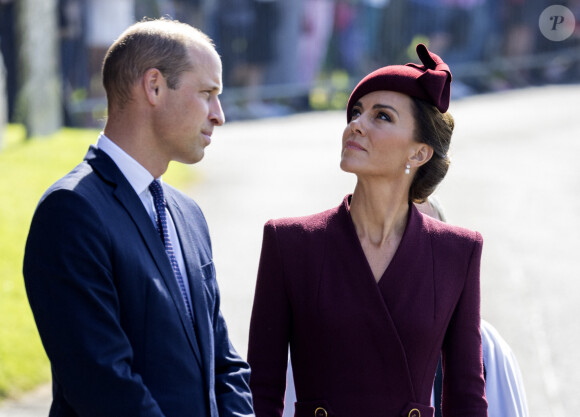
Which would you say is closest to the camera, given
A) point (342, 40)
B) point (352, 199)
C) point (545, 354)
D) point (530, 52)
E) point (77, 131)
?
point (352, 199)

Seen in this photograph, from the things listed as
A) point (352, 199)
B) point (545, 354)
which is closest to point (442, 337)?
point (352, 199)

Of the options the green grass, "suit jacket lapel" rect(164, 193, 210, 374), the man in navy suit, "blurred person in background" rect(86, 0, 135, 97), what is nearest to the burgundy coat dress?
the man in navy suit

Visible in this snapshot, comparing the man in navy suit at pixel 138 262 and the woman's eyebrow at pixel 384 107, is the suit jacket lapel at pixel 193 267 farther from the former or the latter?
the woman's eyebrow at pixel 384 107

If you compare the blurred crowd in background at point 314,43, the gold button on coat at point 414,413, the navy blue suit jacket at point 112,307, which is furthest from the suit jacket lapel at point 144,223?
the blurred crowd in background at point 314,43

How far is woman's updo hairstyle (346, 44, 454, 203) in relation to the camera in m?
2.78

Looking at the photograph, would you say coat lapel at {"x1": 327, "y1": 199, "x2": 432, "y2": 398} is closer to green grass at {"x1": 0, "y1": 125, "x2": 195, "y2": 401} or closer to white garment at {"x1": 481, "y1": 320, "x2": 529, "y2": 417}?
white garment at {"x1": 481, "y1": 320, "x2": 529, "y2": 417}

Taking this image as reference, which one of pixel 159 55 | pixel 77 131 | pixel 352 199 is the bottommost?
pixel 77 131

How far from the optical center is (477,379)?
9.16 feet

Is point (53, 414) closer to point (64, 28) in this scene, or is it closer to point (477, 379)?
point (477, 379)

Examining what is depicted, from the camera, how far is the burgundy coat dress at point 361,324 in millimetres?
2744

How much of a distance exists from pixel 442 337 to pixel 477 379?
0.60ft

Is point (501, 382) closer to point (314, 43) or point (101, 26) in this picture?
point (101, 26)

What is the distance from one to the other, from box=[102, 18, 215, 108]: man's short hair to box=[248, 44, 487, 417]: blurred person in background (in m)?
0.73

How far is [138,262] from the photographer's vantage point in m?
2.16
